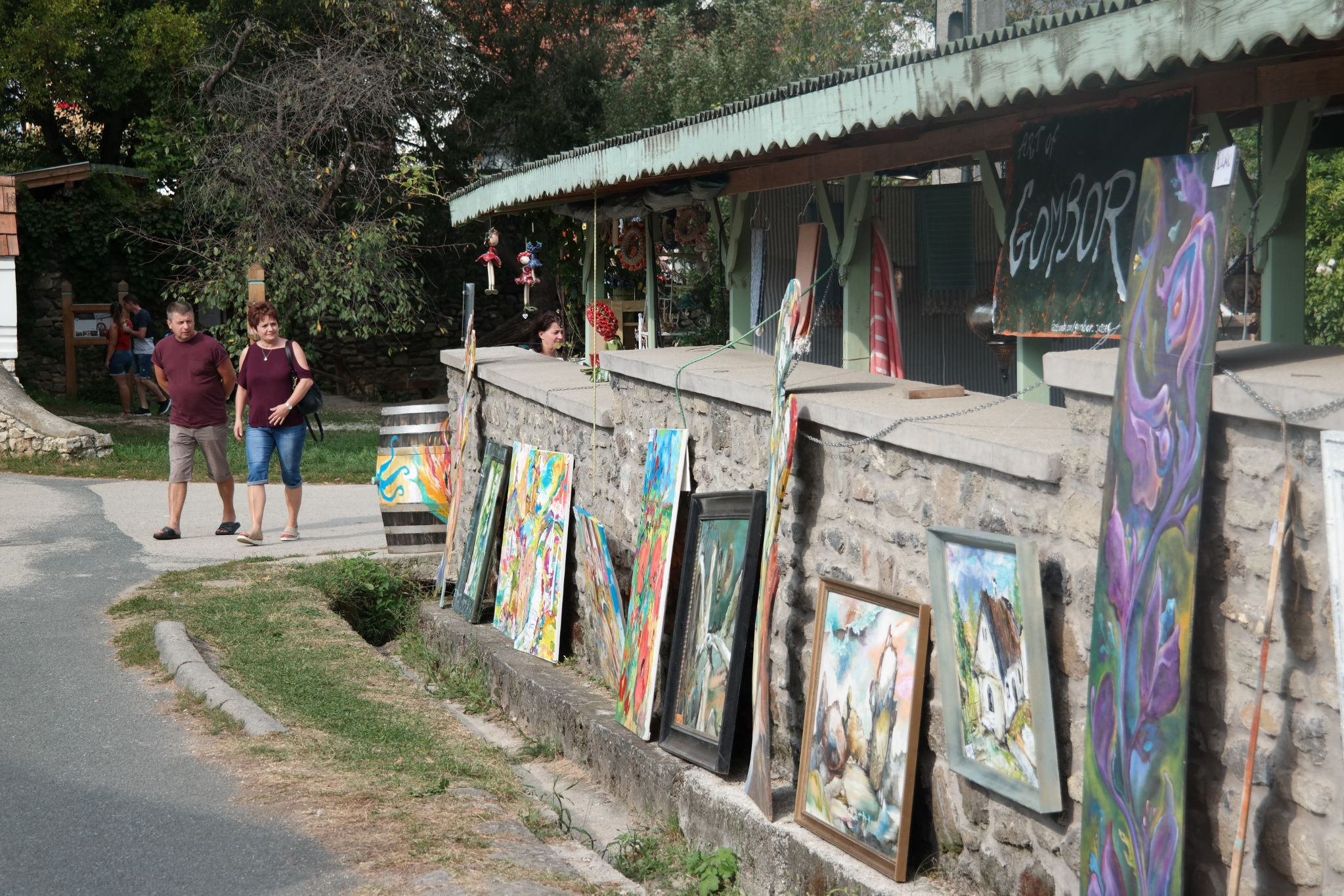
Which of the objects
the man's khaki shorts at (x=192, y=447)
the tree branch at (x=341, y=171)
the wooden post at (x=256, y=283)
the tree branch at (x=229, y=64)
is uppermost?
the tree branch at (x=229, y=64)

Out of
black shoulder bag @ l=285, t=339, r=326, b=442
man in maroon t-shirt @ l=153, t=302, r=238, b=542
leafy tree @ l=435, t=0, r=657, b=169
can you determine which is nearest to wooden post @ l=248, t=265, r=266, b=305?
leafy tree @ l=435, t=0, r=657, b=169

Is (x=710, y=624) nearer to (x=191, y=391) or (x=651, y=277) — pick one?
(x=651, y=277)

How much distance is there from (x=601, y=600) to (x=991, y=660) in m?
3.14

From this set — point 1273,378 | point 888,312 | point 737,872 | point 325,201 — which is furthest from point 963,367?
point 325,201

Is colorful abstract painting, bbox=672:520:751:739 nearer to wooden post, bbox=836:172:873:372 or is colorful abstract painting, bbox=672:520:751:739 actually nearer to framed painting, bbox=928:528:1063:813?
framed painting, bbox=928:528:1063:813

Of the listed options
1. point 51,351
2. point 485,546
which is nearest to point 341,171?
point 51,351

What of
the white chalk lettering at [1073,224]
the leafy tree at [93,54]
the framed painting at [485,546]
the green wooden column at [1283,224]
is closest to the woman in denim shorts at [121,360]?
the leafy tree at [93,54]

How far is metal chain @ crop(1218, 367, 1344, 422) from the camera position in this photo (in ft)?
8.20

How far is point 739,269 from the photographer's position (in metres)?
9.34

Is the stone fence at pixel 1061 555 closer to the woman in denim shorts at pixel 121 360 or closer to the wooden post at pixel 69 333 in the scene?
the woman in denim shorts at pixel 121 360

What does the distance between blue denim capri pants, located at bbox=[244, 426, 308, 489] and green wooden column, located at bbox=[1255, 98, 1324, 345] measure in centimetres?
677

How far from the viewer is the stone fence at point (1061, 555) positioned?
2.65m

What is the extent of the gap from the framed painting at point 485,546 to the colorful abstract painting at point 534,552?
7 cm

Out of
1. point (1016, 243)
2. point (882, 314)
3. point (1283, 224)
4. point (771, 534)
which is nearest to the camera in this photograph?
point (771, 534)
